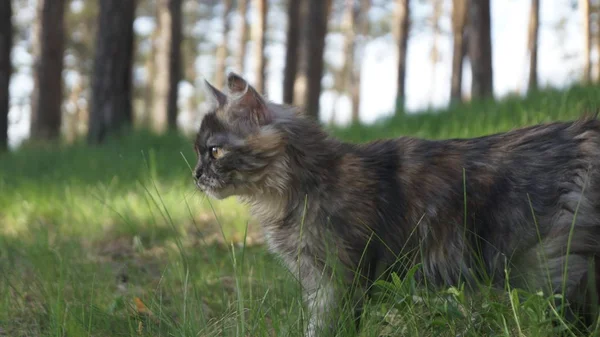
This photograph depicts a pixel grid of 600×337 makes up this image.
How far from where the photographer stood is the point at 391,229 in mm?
3215

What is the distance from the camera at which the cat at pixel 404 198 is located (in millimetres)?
2893

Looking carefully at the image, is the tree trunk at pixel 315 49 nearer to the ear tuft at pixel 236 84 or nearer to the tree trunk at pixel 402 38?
the tree trunk at pixel 402 38

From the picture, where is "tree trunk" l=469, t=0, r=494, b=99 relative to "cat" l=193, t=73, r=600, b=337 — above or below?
above

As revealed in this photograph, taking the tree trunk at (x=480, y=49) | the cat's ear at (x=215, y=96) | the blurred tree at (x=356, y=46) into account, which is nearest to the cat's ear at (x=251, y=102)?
the cat's ear at (x=215, y=96)

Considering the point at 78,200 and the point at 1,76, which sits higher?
the point at 1,76

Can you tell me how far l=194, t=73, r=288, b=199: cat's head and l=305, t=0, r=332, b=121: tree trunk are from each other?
12996 mm

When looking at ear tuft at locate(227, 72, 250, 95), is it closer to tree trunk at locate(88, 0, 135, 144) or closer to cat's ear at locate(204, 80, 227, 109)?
cat's ear at locate(204, 80, 227, 109)

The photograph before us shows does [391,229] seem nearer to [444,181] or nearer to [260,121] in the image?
[444,181]

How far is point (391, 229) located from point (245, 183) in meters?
0.85

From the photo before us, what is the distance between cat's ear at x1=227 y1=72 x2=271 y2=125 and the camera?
352 cm

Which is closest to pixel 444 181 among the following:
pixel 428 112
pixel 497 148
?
pixel 497 148

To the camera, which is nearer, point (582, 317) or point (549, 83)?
point (582, 317)

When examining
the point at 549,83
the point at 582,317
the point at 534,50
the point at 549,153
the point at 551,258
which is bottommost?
the point at 582,317

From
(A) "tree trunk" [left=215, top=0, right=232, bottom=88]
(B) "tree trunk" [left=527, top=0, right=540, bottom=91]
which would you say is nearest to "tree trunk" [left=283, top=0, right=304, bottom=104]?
(B) "tree trunk" [left=527, top=0, right=540, bottom=91]
